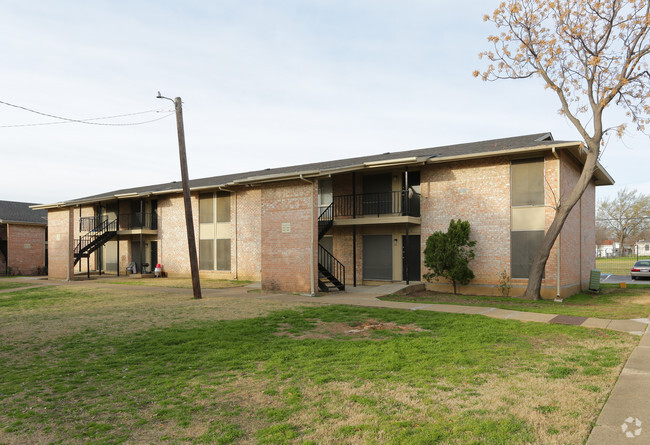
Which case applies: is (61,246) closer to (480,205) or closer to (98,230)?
(98,230)

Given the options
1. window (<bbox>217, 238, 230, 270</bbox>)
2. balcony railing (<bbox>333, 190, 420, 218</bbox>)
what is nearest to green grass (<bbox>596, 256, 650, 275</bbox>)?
balcony railing (<bbox>333, 190, 420, 218</bbox>)

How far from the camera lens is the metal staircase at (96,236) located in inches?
1065

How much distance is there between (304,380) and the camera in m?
5.79

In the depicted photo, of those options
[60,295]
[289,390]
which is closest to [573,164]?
[289,390]

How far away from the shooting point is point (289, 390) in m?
5.37

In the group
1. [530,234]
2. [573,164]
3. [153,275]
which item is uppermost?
[573,164]

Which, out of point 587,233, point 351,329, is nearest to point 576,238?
point 587,233

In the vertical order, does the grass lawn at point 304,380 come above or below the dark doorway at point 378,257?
below

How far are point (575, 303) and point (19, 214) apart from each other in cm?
3843

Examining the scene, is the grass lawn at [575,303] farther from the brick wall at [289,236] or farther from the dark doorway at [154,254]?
the dark doorway at [154,254]

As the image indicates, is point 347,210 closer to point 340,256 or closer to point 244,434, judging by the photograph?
point 340,256

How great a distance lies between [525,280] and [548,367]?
10.6m

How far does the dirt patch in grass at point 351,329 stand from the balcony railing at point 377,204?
27.9 feet

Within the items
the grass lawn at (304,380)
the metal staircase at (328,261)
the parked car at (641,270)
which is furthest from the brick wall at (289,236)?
the parked car at (641,270)
